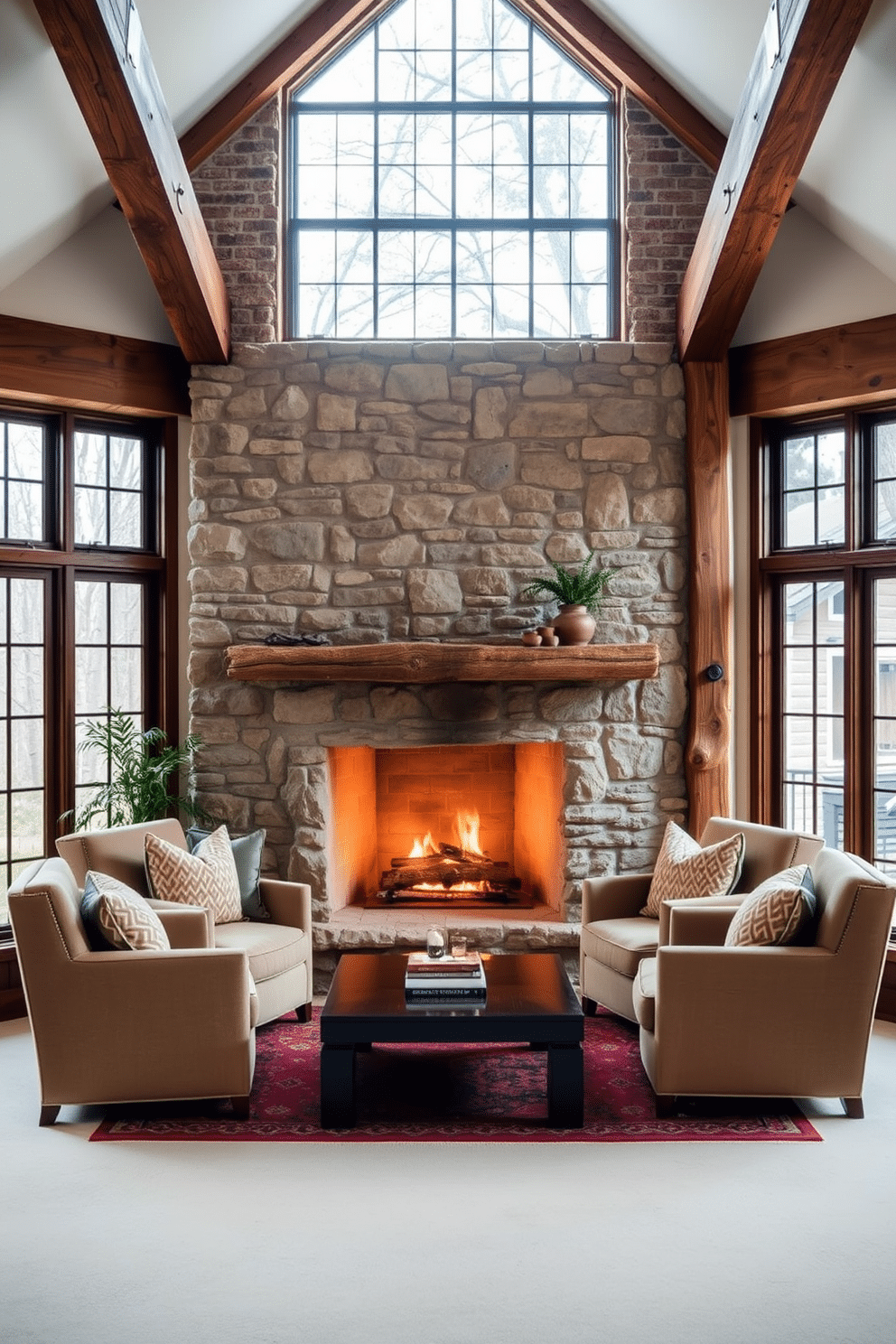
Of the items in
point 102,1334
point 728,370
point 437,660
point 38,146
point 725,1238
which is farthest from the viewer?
point 728,370

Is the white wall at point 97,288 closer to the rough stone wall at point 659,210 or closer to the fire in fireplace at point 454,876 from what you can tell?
the rough stone wall at point 659,210

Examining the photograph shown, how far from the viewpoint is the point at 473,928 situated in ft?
17.8

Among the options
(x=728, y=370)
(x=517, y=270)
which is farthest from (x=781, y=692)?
(x=517, y=270)

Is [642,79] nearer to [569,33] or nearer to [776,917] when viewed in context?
[569,33]

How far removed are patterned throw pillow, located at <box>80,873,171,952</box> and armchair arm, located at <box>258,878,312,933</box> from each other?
1.07m

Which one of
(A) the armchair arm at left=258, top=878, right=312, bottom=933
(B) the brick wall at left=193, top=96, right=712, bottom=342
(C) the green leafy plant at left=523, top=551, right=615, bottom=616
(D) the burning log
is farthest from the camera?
(D) the burning log

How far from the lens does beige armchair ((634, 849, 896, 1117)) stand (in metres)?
3.77

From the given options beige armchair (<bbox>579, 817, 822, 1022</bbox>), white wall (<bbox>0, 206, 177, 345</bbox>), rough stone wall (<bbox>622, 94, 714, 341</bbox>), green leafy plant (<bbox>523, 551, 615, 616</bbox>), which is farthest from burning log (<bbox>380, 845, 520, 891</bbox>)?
white wall (<bbox>0, 206, 177, 345</bbox>)

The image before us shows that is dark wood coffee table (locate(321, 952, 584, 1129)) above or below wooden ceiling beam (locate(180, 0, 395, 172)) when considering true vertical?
below

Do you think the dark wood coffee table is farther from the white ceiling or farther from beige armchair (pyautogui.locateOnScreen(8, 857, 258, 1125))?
the white ceiling

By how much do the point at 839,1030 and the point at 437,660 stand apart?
2412mm

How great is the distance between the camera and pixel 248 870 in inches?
200

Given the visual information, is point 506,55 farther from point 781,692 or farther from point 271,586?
point 781,692

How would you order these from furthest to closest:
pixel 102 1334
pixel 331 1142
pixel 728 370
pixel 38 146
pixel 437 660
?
pixel 728 370 → pixel 437 660 → pixel 38 146 → pixel 331 1142 → pixel 102 1334
